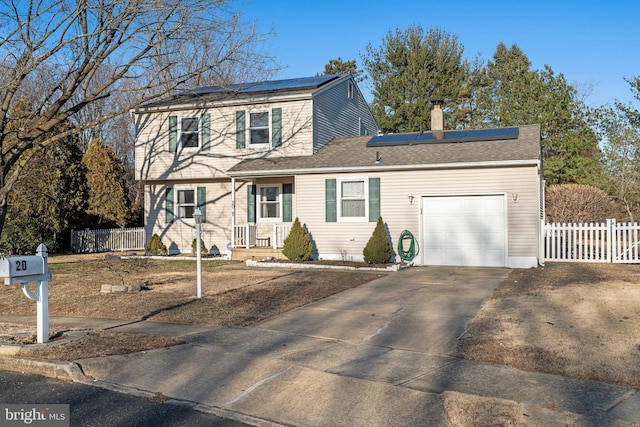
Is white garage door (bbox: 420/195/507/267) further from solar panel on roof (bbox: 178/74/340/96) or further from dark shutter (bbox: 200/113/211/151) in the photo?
dark shutter (bbox: 200/113/211/151)

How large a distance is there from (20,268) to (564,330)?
719 cm

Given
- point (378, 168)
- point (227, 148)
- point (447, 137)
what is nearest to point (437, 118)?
point (447, 137)

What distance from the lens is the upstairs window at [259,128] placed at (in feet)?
66.0

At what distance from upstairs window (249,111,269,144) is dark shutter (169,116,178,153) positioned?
3.08 m

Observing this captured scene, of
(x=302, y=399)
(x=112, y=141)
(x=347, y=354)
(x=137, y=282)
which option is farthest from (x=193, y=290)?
(x=112, y=141)

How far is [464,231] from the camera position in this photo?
16.3m

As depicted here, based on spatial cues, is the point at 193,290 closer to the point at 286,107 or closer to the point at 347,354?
the point at 347,354

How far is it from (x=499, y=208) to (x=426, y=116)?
19987 millimetres

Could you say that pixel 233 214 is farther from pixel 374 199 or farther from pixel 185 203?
pixel 374 199

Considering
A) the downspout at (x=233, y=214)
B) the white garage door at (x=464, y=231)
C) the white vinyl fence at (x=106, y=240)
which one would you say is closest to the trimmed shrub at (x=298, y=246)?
the downspout at (x=233, y=214)

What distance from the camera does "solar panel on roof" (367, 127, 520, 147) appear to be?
1762 centimetres

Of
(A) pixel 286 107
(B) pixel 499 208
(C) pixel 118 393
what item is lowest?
(C) pixel 118 393

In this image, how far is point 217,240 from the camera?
20953 mm

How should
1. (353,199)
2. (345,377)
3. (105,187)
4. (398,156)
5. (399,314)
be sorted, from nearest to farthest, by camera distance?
(345,377)
(399,314)
(398,156)
(353,199)
(105,187)
